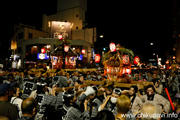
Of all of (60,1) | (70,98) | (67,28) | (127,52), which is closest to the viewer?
(70,98)

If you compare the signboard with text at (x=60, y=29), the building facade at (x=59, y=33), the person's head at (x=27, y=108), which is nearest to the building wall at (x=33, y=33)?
the building facade at (x=59, y=33)

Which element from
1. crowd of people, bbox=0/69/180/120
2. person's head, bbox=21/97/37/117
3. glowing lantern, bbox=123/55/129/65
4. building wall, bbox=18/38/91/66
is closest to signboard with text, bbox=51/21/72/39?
building wall, bbox=18/38/91/66

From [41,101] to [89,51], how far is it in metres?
34.0

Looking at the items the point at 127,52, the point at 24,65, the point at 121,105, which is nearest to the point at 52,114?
the point at 121,105

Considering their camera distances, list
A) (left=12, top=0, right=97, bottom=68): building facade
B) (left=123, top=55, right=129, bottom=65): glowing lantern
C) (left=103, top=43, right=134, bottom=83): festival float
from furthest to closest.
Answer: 1. (left=12, top=0, right=97, bottom=68): building facade
2. (left=123, top=55, right=129, bottom=65): glowing lantern
3. (left=103, top=43, right=134, bottom=83): festival float

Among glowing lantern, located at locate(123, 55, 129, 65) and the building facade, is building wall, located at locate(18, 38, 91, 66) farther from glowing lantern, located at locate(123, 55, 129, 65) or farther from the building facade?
glowing lantern, located at locate(123, 55, 129, 65)

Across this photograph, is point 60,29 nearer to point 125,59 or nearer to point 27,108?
point 125,59

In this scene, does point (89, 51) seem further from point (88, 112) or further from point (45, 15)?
point (88, 112)

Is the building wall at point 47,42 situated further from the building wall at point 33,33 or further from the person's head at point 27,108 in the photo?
the person's head at point 27,108

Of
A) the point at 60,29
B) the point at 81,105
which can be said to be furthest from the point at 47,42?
the point at 81,105

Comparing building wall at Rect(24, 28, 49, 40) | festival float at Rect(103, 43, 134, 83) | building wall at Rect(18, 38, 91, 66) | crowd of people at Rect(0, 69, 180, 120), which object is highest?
building wall at Rect(24, 28, 49, 40)

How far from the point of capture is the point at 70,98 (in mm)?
3391

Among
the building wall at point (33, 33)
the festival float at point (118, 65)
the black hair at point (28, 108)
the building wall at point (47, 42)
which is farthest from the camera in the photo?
the building wall at point (33, 33)

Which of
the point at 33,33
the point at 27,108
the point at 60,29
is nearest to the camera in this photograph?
the point at 27,108
